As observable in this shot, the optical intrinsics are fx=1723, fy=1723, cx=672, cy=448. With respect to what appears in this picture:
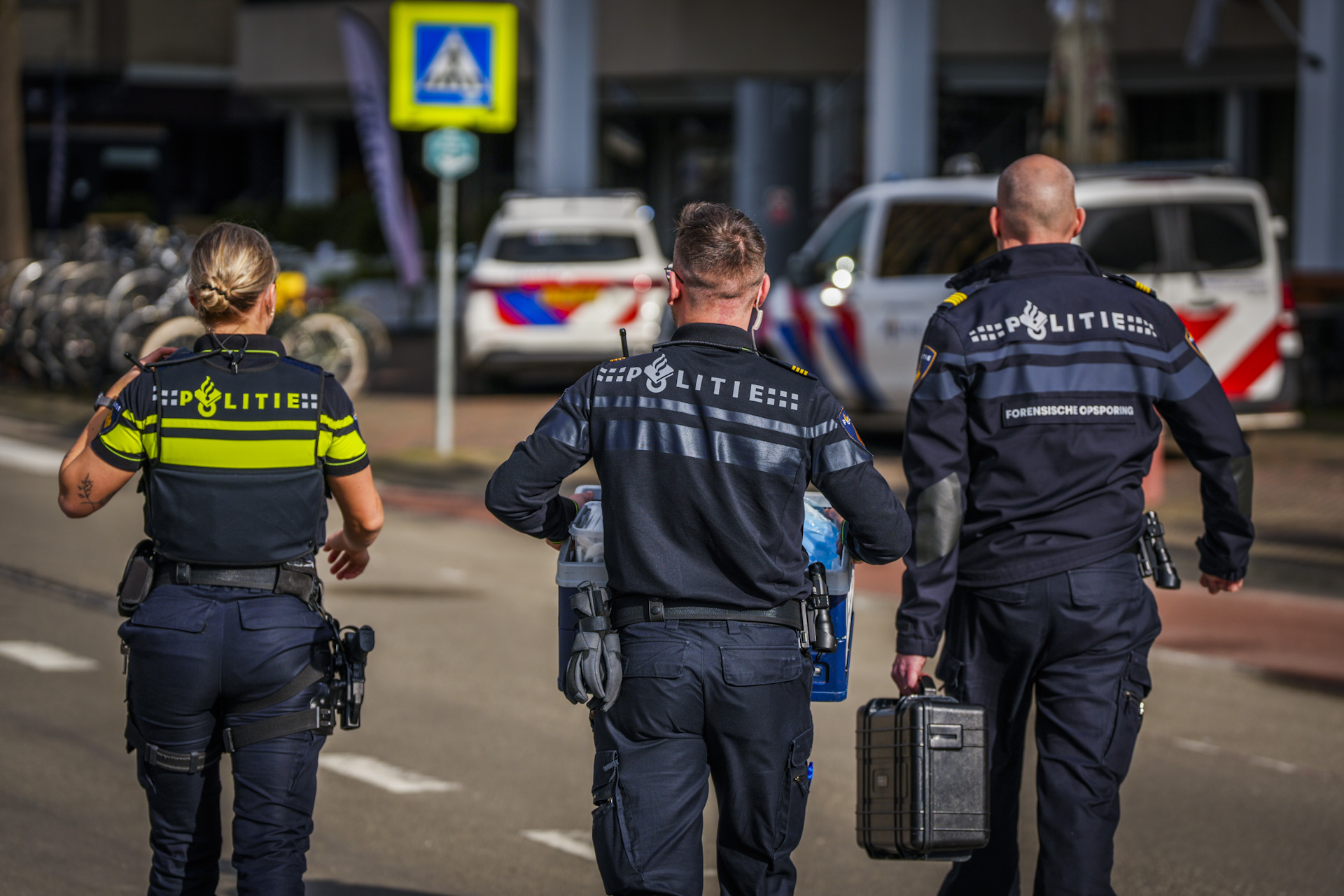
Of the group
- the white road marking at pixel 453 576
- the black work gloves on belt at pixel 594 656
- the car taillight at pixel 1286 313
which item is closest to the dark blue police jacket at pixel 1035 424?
the black work gloves on belt at pixel 594 656

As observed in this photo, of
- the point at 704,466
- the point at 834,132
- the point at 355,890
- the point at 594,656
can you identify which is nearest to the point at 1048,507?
the point at 704,466

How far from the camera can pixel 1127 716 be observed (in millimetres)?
3877

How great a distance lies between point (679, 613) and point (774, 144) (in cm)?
2634

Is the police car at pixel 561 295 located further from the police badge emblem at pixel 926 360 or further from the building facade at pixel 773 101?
the police badge emblem at pixel 926 360

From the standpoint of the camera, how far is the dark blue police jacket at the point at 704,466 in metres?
3.31

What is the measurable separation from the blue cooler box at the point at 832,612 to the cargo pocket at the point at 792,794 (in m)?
0.16

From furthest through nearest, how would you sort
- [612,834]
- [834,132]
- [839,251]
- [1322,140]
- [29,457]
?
[834,132], [1322,140], [29,457], [839,251], [612,834]

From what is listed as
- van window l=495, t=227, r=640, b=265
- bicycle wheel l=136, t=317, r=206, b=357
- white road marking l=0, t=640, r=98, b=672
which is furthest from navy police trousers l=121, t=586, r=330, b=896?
van window l=495, t=227, r=640, b=265

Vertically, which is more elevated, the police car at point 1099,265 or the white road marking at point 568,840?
the police car at point 1099,265

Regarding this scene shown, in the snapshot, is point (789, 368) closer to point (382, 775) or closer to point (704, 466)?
point (704, 466)

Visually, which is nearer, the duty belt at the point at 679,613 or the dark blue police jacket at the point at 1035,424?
the duty belt at the point at 679,613

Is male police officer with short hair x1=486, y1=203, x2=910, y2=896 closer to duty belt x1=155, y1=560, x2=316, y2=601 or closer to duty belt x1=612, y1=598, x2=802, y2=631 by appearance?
duty belt x1=612, y1=598, x2=802, y2=631

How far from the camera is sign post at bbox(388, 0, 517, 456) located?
508 inches

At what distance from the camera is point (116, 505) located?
12.0 metres
